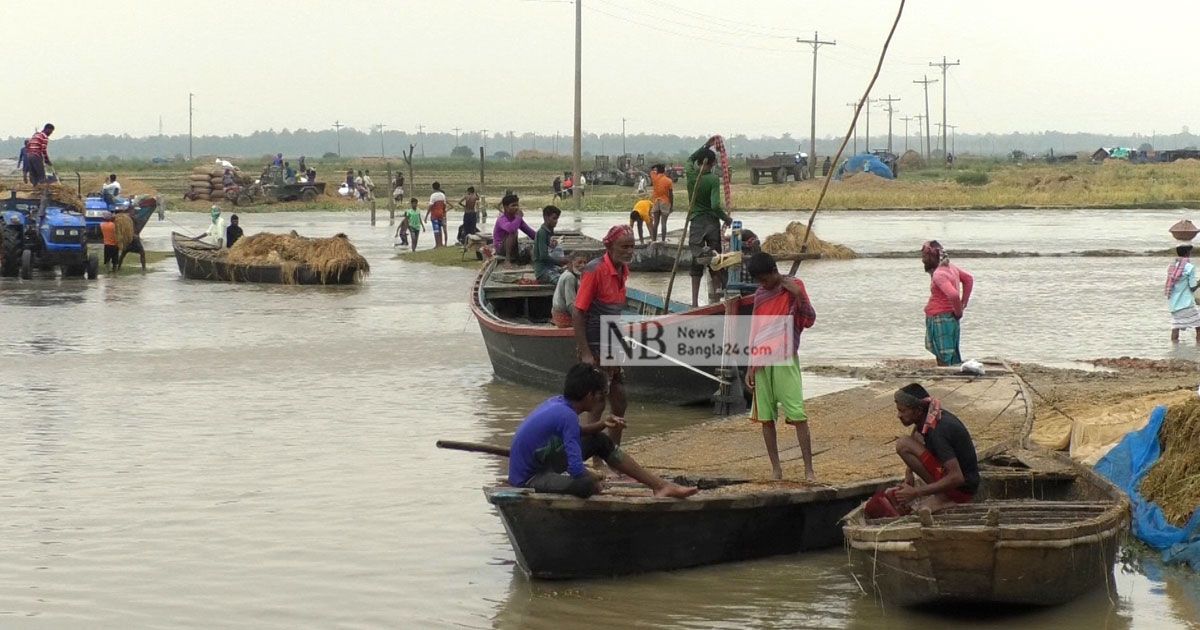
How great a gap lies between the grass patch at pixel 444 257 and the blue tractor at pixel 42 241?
6369mm

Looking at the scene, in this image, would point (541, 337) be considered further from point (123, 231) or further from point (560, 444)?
point (123, 231)

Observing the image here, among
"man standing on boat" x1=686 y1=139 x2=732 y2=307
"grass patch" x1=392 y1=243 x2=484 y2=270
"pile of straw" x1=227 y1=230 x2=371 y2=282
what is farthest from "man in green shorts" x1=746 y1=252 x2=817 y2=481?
"grass patch" x1=392 y1=243 x2=484 y2=270

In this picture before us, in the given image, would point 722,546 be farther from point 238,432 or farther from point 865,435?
point 238,432

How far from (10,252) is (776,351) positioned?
21.6 meters

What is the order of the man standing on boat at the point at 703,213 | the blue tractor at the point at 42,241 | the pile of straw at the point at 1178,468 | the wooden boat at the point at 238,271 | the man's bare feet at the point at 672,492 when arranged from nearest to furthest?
1. the man's bare feet at the point at 672,492
2. the pile of straw at the point at 1178,468
3. the man standing on boat at the point at 703,213
4. the wooden boat at the point at 238,271
5. the blue tractor at the point at 42,241

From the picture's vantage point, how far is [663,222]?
28719 mm

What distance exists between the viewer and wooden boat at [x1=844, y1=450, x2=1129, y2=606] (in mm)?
7352

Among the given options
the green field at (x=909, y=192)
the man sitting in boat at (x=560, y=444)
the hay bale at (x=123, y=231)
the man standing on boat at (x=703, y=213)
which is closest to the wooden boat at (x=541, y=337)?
the man standing on boat at (x=703, y=213)

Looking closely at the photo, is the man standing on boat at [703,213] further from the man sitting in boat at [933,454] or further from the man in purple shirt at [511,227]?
the man sitting in boat at [933,454]

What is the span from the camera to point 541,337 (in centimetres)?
1407

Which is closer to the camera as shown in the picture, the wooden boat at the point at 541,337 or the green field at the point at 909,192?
the wooden boat at the point at 541,337

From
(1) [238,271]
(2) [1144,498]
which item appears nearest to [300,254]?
(1) [238,271]

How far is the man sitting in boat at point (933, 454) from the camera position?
7988mm

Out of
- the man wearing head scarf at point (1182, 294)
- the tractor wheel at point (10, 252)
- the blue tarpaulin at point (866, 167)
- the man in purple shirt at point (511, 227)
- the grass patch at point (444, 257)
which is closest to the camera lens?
the man wearing head scarf at point (1182, 294)
